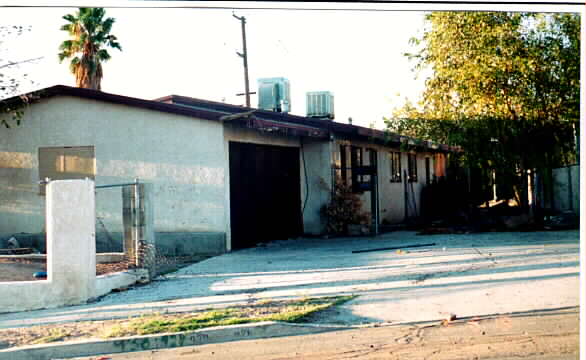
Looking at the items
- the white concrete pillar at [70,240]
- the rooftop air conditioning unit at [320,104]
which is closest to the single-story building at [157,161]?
the rooftop air conditioning unit at [320,104]

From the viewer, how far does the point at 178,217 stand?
1408 centimetres

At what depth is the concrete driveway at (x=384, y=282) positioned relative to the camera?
741 centimetres

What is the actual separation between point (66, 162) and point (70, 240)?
6.75m

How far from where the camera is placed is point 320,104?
810 inches

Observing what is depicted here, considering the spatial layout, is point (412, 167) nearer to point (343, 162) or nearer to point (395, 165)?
point (395, 165)

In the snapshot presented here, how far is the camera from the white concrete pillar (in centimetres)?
828

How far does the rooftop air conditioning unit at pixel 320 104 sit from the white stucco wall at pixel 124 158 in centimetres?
699

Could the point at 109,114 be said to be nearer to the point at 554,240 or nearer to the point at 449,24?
the point at 449,24

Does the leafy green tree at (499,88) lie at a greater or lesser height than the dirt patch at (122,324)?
greater

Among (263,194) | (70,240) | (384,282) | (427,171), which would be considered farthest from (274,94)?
(70,240)

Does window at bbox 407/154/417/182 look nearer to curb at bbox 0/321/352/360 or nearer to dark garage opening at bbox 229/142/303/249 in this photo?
dark garage opening at bbox 229/142/303/249

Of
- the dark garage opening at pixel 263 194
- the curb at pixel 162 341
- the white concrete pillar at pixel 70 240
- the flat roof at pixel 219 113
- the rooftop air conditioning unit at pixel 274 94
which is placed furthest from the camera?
the rooftop air conditioning unit at pixel 274 94

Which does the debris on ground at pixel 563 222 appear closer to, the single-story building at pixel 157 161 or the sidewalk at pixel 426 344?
the single-story building at pixel 157 161

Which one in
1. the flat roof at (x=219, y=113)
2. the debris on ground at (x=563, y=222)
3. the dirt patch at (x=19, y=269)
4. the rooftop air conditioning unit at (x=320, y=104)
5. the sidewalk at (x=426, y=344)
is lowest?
the sidewalk at (x=426, y=344)
